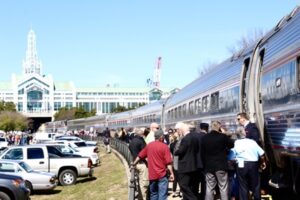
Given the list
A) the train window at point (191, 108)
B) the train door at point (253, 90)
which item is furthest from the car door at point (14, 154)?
the train door at point (253, 90)

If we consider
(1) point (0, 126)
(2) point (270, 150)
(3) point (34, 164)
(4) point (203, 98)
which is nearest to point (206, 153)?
(2) point (270, 150)

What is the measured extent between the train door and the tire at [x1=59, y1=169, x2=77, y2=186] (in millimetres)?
12850

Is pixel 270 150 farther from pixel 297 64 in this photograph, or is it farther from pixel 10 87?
pixel 10 87

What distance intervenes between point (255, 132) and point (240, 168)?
30.7 inches

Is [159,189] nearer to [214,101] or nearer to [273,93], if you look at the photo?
[273,93]

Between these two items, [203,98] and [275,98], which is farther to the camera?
[203,98]

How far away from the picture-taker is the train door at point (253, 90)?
13227 millimetres

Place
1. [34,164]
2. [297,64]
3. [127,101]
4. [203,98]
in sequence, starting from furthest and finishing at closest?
[127,101]
[34,164]
[203,98]
[297,64]

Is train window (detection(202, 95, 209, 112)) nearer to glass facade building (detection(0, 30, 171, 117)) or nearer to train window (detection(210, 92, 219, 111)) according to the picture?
train window (detection(210, 92, 219, 111))

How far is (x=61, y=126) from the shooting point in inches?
4975

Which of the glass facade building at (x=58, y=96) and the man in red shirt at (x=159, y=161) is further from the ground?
the glass facade building at (x=58, y=96)

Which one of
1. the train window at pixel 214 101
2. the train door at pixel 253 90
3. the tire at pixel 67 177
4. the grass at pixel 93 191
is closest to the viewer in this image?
the train door at pixel 253 90

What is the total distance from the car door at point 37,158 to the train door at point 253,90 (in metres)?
12.6

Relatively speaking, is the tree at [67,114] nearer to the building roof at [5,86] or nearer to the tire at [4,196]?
the building roof at [5,86]
